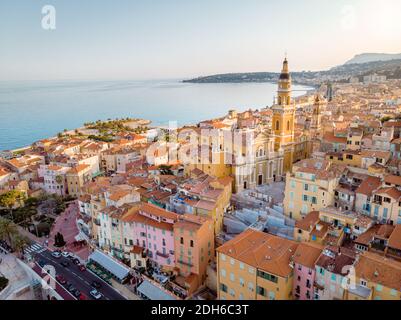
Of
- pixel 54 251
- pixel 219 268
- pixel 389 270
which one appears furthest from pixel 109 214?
pixel 389 270

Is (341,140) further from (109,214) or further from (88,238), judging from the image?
(88,238)

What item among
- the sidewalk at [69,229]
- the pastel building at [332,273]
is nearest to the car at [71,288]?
the sidewalk at [69,229]

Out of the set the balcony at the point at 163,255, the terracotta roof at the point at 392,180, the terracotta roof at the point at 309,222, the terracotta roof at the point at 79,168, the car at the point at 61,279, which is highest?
the terracotta roof at the point at 392,180

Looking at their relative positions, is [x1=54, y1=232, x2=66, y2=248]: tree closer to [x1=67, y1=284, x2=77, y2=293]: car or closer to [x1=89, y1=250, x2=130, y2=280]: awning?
[x1=89, y1=250, x2=130, y2=280]: awning

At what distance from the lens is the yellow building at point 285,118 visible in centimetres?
3114

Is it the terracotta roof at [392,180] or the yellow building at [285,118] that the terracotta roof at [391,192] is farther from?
the yellow building at [285,118]

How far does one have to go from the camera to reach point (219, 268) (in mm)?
17938

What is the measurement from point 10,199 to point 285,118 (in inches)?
1112

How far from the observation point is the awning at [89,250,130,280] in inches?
870

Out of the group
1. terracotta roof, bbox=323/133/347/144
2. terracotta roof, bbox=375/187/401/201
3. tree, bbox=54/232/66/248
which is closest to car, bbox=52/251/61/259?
tree, bbox=54/232/66/248

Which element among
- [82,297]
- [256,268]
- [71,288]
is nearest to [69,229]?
[71,288]

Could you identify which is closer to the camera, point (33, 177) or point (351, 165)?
point (351, 165)

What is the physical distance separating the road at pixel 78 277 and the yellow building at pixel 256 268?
739 centimetres
